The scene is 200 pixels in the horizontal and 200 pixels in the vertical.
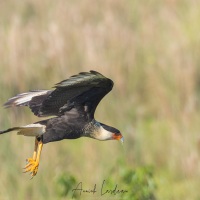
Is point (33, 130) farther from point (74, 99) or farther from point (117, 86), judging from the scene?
point (117, 86)

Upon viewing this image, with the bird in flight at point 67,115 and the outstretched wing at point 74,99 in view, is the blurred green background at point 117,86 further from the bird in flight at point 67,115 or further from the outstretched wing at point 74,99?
the outstretched wing at point 74,99

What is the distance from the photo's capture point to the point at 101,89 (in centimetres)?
648

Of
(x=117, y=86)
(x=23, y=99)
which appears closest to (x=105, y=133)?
(x=23, y=99)

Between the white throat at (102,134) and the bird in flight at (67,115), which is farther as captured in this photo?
the white throat at (102,134)

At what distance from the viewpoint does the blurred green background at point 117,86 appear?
780 cm

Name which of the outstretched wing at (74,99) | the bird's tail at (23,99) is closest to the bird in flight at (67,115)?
the outstretched wing at (74,99)

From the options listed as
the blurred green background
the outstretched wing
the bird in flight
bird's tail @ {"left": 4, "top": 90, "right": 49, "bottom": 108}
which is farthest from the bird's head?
bird's tail @ {"left": 4, "top": 90, "right": 49, "bottom": 108}

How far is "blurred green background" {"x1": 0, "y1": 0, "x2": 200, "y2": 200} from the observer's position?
7801 mm

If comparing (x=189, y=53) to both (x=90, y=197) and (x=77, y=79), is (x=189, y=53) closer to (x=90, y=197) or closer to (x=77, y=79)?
(x=90, y=197)

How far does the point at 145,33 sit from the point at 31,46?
6.01 feet

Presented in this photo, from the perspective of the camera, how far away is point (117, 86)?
10.3 metres

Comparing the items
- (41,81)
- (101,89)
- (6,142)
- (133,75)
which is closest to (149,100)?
(133,75)

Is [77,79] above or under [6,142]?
above

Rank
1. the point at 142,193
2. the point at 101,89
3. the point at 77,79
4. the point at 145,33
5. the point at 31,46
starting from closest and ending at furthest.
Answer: the point at 77,79, the point at 101,89, the point at 142,193, the point at 31,46, the point at 145,33
